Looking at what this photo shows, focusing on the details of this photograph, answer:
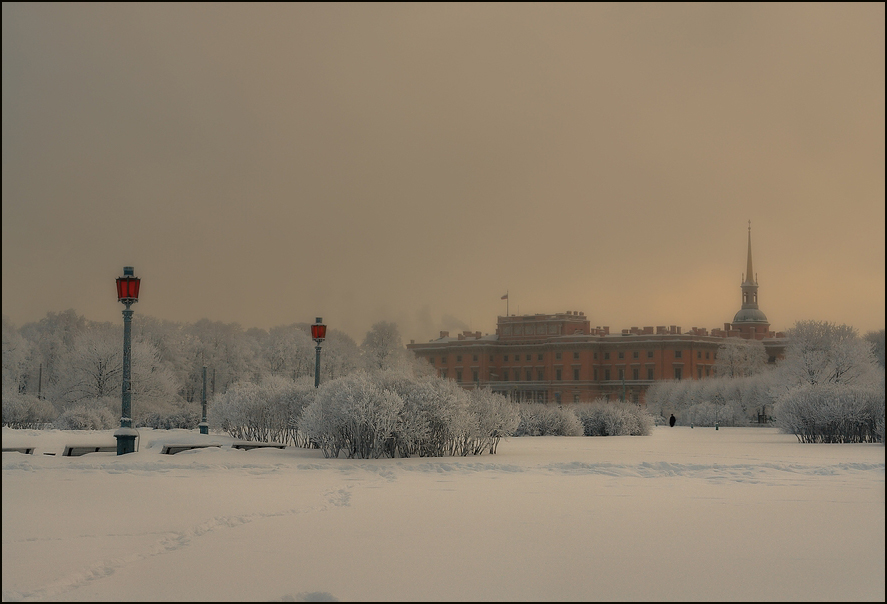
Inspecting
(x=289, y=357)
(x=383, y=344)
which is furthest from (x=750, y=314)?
(x=289, y=357)

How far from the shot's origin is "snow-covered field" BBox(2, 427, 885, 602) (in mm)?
6527

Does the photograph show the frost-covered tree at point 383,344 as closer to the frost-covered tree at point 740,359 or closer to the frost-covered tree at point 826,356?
the frost-covered tree at point 826,356

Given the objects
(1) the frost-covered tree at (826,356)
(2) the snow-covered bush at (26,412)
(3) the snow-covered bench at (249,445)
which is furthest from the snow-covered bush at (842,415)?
(2) the snow-covered bush at (26,412)

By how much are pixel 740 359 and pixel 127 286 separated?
288ft

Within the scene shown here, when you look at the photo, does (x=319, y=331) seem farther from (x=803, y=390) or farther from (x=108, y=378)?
(x=108, y=378)

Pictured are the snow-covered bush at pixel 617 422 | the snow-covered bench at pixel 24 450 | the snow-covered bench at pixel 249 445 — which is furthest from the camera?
the snow-covered bush at pixel 617 422

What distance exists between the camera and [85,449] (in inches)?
796

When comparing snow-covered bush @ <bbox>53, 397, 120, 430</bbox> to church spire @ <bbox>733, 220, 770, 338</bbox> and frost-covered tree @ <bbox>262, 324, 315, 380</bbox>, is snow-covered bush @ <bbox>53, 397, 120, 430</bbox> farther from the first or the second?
church spire @ <bbox>733, 220, 770, 338</bbox>

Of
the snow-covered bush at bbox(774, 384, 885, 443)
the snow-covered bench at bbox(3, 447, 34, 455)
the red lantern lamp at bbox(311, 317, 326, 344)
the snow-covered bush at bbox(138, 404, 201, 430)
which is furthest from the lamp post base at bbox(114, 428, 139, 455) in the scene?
the snow-covered bush at bbox(138, 404, 201, 430)

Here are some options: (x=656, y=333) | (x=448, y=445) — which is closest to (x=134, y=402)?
(x=448, y=445)

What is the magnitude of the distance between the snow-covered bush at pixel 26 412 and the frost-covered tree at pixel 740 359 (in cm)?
6860

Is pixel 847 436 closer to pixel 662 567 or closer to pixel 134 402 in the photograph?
pixel 662 567

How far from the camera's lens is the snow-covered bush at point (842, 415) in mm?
27281

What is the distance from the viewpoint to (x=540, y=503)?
11.3 metres
